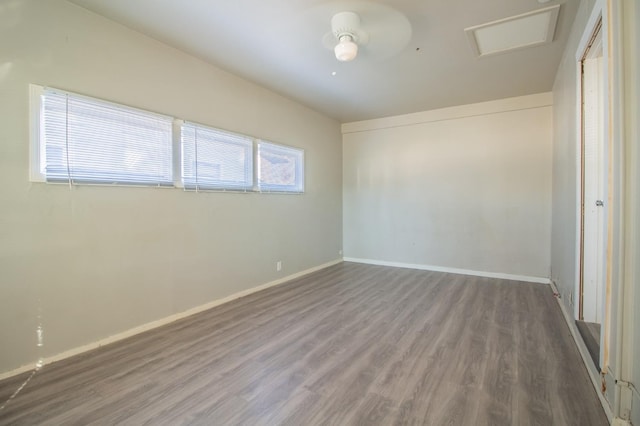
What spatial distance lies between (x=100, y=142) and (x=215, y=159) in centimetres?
113

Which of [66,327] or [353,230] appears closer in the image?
[66,327]

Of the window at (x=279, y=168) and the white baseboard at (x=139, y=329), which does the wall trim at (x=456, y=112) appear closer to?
the window at (x=279, y=168)

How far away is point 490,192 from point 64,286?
5.32 m

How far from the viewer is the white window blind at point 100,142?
2160mm

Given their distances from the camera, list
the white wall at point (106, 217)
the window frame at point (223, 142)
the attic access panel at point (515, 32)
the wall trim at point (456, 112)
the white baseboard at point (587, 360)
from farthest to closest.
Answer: the wall trim at point (456, 112), the window frame at point (223, 142), the attic access panel at point (515, 32), the white wall at point (106, 217), the white baseboard at point (587, 360)

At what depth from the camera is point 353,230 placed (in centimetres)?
589

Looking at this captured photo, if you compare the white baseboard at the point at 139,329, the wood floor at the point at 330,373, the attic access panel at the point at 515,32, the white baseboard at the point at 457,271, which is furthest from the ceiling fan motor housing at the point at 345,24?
the white baseboard at the point at 457,271

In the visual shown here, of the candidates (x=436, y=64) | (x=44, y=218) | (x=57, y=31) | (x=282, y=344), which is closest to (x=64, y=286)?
(x=44, y=218)

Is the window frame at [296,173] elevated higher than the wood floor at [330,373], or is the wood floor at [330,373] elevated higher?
the window frame at [296,173]

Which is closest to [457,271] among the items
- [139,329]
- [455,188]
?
[455,188]

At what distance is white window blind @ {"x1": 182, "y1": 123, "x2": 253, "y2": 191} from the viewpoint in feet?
10.1

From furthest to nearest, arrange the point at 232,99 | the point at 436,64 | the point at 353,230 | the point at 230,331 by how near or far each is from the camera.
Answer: the point at 353,230 < the point at 232,99 < the point at 436,64 < the point at 230,331

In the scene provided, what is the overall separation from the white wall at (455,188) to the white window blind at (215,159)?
8.77 ft

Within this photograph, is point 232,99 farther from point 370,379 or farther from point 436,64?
point 370,379
